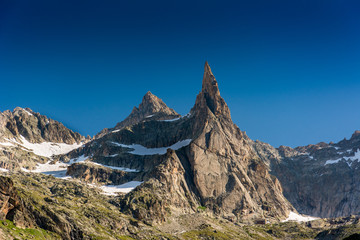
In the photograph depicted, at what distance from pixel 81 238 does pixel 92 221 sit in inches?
1352

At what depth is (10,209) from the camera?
132m

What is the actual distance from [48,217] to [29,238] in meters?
→ 30.8

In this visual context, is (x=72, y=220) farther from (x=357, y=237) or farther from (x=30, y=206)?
(x=357, y=237)

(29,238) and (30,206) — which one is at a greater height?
(30,206)

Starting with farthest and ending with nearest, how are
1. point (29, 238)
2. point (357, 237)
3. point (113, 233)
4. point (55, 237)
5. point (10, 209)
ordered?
point (113, 233)
point (55, 237)
point (10, 209)
point (29, 238)
point (357, 237)

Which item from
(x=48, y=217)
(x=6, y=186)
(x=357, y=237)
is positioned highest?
(x=6, y=186)

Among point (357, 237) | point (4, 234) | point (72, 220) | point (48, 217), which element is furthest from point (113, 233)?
point (357, 237)

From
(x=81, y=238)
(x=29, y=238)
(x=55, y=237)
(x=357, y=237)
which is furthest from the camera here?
(x=81, y=238)

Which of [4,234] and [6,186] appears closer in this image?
[4,234]

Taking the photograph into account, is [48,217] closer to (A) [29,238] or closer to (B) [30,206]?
(B) [30,206]

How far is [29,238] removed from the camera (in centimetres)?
12331

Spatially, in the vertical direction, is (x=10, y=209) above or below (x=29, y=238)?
above

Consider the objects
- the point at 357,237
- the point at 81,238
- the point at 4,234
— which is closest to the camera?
the point at 357,237

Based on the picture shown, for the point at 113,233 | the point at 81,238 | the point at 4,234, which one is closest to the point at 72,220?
the point at 81,238
